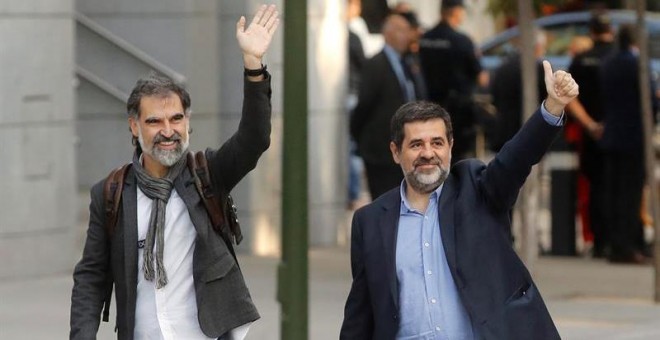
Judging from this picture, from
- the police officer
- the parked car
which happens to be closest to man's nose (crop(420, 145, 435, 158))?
the police officer

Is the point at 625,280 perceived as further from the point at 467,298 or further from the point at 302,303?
the point at 467,298

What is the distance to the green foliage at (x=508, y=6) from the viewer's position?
27.6 m

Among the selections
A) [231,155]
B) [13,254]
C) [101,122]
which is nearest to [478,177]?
[231,155]

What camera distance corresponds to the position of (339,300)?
1174cm

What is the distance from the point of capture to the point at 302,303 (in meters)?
6.82

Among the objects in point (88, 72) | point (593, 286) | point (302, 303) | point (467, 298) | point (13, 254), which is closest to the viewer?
point (467, 298)

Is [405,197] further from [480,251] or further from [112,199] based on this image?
[112,199]

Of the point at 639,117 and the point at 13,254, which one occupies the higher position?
the point at 639,117

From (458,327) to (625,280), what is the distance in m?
8.23

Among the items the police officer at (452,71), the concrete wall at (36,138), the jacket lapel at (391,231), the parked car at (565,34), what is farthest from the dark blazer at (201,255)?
the parked car at (565,34)

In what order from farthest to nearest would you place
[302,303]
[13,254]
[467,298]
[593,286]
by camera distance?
1. [593,286]
2. [13,254]
3. [302,303]
4. [467,298]

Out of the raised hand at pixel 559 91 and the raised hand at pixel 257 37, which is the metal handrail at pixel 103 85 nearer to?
the raised hand at pixel 257 37

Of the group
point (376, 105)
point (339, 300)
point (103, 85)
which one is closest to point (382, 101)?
point (376, 105)

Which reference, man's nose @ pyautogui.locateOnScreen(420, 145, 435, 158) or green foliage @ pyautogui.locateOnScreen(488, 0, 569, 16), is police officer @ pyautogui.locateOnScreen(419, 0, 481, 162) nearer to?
man's nose @ pyautogui.locateOnScreen(420, 145, 435, 158)
